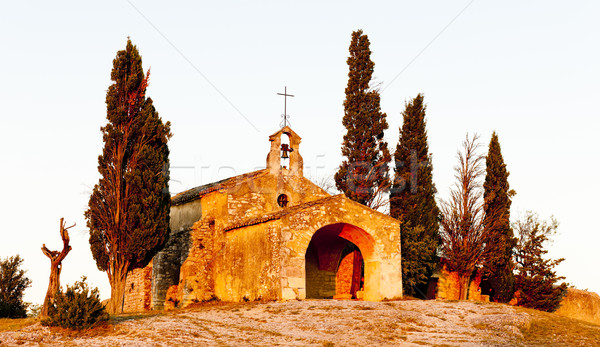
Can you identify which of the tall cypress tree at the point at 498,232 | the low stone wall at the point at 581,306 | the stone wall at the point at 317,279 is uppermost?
the tall cypress tree at the point at 498,232

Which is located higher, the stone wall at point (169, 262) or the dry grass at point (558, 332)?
the stone wall at point (169, 262)

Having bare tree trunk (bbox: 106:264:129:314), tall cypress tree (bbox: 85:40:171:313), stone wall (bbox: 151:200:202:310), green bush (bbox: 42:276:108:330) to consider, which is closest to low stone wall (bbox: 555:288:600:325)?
stone wall (bbox: 151:200:202:310)

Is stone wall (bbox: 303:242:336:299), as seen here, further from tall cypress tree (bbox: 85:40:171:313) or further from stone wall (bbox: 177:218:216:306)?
tall cypress tree (bbox: 85:40:171:313)

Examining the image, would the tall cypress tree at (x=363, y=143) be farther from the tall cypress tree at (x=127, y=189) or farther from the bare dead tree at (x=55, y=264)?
the bare dead tree at (x=55, y=264)

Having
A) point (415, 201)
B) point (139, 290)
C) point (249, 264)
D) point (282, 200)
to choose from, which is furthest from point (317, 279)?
point (139, 290)

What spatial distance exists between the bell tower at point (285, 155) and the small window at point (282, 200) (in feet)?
3.29

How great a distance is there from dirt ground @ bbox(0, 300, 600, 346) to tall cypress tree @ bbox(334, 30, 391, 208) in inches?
363

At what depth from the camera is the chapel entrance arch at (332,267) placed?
26922 millimetres

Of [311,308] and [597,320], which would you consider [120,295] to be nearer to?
[311,308]

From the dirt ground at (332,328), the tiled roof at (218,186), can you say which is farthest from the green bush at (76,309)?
the tiled roof at (218,186)

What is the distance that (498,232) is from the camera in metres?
31.4

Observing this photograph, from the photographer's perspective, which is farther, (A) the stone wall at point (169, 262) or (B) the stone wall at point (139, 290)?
(B) the stone wall at point (139, 290)

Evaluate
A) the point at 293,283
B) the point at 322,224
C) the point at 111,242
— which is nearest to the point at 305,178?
the point at 322,224

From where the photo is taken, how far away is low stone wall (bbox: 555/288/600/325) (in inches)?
1336
